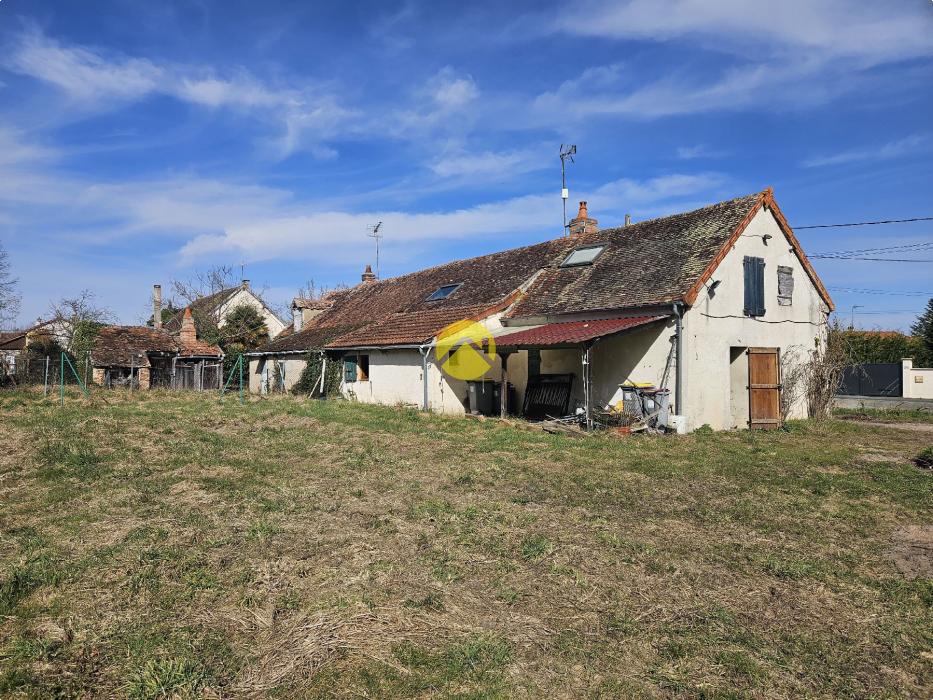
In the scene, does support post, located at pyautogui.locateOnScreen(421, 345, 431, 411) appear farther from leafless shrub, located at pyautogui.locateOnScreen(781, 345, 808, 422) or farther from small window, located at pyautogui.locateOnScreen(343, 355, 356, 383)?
leafless shrub, located at pyautogui.locateOnScreen(781, 345, 808, 422)

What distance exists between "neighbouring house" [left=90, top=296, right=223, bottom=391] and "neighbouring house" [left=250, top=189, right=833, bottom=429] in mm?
11824

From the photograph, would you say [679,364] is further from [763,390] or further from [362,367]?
[362,367]

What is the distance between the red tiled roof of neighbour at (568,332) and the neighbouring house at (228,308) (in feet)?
89.9

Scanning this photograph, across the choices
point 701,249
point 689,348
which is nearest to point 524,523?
point 689,348

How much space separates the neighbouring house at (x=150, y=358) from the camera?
28016mm

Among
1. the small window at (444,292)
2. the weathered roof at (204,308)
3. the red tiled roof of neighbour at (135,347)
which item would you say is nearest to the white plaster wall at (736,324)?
the small window at (444,292)

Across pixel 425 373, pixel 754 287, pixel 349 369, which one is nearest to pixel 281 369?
pixel 349 369

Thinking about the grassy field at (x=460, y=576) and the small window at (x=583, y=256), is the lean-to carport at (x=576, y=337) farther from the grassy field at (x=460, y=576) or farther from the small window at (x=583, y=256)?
the grassy field at (x=460, y=576)

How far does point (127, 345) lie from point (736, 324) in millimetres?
27797

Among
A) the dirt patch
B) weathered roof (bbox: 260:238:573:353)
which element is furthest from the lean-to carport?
the dirt patch

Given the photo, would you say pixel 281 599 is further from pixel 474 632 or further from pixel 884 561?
pixel 884 561

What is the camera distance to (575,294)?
16562 mm

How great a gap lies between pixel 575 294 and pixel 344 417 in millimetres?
7227

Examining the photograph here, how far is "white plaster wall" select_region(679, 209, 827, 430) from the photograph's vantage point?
1349 cm
